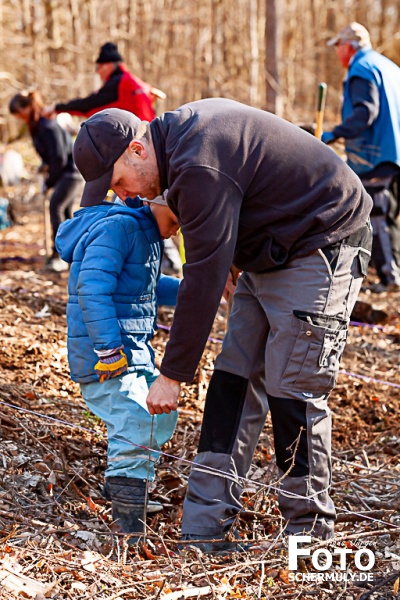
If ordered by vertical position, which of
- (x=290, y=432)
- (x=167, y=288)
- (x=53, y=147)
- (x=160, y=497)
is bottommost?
(x=53, y=147)

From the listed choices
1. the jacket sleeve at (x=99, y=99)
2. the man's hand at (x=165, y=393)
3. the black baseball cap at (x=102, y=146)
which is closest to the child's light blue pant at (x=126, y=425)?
the man's hand at (x=165, y=393)

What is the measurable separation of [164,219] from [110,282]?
457mm

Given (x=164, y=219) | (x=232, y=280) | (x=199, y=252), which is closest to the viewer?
(x=199, y=252)

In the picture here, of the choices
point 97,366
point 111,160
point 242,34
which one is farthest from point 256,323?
point 242,34

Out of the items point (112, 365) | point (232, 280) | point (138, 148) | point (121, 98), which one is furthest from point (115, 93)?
point (138, 148)

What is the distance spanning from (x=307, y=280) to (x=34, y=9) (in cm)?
2142

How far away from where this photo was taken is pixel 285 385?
3172 millimetres

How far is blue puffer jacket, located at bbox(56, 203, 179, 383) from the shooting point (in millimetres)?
3455

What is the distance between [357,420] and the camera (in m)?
5.07

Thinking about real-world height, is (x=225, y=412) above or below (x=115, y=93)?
above

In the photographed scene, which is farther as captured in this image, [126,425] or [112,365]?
[126,425]

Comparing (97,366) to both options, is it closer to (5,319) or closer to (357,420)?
(357,420)

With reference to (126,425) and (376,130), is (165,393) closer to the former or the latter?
(126,425)

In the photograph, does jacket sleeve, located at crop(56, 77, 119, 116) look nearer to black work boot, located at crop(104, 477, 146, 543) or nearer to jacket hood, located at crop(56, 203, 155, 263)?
jacket hood, located at crop(56, 203, 155, 263)
